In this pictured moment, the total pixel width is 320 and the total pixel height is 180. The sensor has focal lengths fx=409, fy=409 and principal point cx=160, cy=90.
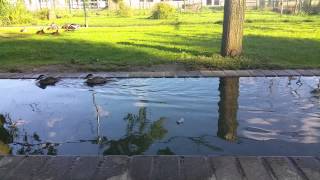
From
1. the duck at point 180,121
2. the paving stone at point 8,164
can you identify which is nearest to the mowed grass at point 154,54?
the duck at point 180,121

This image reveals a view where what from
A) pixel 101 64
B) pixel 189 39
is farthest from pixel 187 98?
pixel 189 39

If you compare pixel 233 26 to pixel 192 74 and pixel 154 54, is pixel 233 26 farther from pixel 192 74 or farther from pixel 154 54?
pixel 192 74

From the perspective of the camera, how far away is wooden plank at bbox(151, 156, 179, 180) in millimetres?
3406

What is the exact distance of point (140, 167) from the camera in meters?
3.58

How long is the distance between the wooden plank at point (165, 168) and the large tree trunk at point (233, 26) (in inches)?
263

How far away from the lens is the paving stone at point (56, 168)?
11.3ft

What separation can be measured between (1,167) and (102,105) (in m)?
2.38

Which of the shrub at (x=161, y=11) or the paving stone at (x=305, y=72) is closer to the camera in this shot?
the paving stone at (x=305, y=72)

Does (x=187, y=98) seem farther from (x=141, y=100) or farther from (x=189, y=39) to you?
(x=189, y=39)

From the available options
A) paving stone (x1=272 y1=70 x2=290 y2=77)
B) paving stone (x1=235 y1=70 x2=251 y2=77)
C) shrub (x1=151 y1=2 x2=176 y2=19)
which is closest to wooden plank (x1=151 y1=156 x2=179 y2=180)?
paving stone (x1=235 y1=70 x2=251 y2=77)

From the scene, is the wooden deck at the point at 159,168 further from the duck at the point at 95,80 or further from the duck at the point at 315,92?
the duck at the point at 95,80

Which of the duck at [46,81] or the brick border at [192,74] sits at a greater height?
the brick border at [192,74]

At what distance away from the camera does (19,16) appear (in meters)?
26.5

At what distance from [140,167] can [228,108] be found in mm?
2415
